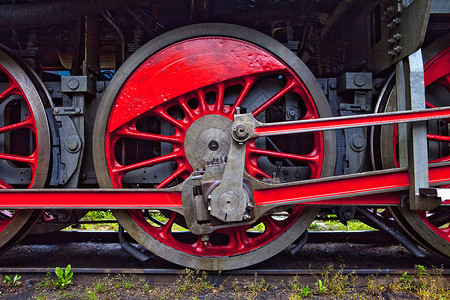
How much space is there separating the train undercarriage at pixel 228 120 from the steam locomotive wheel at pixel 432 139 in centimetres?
1

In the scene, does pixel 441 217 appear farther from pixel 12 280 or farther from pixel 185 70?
pixel 12 280

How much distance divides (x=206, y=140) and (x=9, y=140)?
1830 mm

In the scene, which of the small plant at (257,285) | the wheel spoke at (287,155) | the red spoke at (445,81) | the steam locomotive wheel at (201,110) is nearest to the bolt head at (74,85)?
the steam locomotive wheel at (201,110)

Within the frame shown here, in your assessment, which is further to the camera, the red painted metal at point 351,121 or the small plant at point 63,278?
the small plant at point 63,278

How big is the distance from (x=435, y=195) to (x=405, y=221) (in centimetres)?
52

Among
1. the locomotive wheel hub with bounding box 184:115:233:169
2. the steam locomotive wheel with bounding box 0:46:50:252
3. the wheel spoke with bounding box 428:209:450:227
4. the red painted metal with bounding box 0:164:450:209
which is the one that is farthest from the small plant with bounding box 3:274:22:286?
the wheel spoke with bounding box 428:209:450:227

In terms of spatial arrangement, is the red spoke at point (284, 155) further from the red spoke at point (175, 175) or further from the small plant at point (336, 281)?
the small plant at point (336, 281)

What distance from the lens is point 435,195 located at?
2.14 metres

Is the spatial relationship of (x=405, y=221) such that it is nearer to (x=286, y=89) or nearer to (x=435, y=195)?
(x=435, y=195)

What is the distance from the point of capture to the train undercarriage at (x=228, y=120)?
2307mm

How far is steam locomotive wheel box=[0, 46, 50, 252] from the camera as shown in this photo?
2580mm

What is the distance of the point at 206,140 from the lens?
8.23 feet

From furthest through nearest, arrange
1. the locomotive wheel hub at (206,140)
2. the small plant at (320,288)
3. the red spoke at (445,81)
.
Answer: the red spoke at (445,81)
the locomotive wheel hub at (206,140)
the small plant at (320,288)

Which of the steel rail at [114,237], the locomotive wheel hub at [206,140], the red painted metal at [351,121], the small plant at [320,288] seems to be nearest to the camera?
the red painted metal at [351,121]
